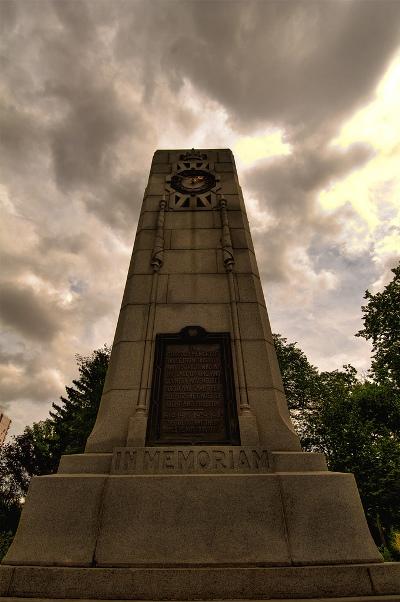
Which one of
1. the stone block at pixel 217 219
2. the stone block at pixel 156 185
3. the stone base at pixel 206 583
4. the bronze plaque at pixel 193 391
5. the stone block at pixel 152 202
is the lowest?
the stone base at pixel 206 583

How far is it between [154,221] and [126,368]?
4541 mm

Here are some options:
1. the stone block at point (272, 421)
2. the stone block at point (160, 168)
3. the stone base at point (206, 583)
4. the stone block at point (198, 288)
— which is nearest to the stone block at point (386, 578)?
the stone base at point (206, 583)

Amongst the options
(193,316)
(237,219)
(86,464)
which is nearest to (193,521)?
(86,464)

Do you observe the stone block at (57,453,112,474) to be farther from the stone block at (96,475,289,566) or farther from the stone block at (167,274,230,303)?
the stone block at (167,274,230,303)

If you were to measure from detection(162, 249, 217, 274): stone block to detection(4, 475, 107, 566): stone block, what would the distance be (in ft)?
15.5

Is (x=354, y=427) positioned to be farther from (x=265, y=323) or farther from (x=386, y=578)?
(x=386, y=578)

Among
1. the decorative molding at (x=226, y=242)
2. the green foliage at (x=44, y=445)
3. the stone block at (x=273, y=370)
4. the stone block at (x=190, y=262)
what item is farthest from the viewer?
the green foliage at (x=44, y=445)

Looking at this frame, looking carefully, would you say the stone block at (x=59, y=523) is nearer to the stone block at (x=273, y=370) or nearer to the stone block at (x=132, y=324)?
the stone block at (x=132, y=324)

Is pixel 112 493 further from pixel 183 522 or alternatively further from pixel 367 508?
pixel 367 508

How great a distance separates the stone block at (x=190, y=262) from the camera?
25.1ft

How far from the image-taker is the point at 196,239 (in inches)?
327

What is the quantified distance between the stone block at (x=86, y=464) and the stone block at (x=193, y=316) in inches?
102

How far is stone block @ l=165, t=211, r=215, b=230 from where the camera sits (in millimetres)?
8656

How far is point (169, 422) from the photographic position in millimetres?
5359
